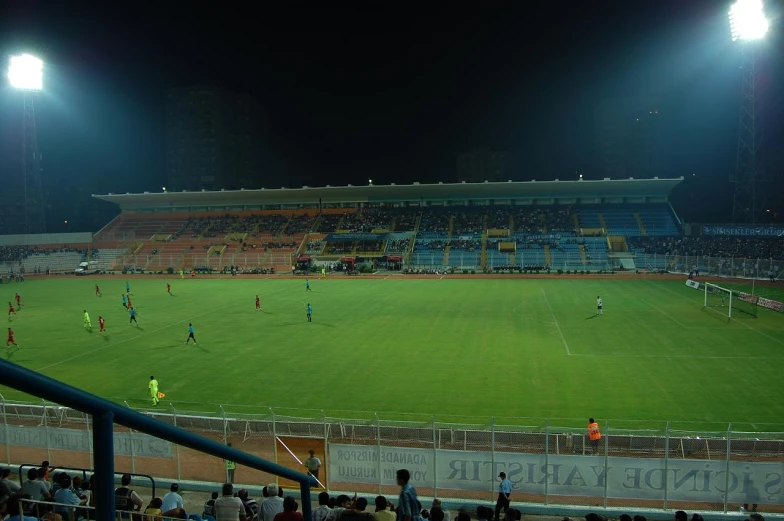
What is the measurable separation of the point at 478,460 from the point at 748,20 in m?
62.3

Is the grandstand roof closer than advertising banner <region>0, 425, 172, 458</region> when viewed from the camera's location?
No

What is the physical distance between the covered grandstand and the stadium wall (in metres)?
2.16

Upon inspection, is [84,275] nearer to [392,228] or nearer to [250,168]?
[392,228]

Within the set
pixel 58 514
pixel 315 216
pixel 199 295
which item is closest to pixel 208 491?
pixel 58 514

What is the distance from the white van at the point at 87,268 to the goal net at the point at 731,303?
72.1 metres

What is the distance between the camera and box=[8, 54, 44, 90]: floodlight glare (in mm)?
67500

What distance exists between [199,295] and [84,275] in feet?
110

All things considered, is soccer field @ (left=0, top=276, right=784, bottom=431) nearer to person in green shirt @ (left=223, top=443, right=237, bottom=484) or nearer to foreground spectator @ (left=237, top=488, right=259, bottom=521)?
person in green shirt @ (left=223, top=443, right=237, bottom=484)

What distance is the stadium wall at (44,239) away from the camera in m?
78.7

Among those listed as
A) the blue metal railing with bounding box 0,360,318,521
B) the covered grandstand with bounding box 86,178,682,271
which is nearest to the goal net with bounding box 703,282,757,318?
the covered grandstand with bounding box 86,178,682,271

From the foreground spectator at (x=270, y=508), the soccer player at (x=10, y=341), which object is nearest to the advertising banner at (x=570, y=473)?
the foreground spectator at (x=270, y=508)

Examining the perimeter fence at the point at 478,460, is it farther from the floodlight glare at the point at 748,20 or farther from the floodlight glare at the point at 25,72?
the floodlight glare at the point at 25,72

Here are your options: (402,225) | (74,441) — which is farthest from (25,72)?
(74,441)

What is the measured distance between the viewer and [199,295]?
4725cm
